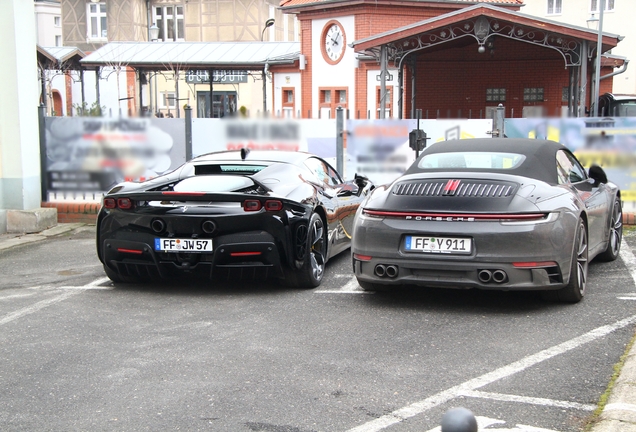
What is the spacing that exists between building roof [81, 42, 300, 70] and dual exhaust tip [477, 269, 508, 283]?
32071 millimetres

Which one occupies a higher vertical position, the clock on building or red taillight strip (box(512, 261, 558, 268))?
the clock on building

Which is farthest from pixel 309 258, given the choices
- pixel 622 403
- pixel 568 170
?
pixel 622 403

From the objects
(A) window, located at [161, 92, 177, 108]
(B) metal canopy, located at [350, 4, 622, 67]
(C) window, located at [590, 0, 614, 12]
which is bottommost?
(A) window, located at [161, 92, 177, 108]

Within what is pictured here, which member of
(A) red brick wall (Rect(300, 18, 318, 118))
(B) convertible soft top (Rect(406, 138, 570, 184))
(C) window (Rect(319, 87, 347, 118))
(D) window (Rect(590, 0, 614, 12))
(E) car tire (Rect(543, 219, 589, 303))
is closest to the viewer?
(E) car tire (Rect(543, 219, 589, 303))

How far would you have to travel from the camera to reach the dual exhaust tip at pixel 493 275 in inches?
241

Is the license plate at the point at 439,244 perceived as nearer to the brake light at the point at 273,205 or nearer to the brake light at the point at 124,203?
the brake light at the point at 273,205

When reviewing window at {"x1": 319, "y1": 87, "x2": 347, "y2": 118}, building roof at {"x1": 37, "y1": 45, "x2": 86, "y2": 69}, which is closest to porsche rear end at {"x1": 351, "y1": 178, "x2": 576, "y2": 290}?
window at {"x1": 319, "y1": 87, "x2": 347, "y2": 118}

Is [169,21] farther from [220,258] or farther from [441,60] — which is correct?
[220,258]

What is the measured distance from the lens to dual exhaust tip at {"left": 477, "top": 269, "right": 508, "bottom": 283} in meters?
6.11

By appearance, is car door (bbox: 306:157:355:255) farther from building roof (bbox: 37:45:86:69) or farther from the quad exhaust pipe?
building roof (bbox: 37:45:86:69)

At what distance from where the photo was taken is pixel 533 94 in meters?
29.6

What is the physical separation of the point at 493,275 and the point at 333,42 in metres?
31.7

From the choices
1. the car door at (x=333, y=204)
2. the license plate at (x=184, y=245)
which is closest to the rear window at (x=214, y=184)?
the license plate at (x=184, y=245)

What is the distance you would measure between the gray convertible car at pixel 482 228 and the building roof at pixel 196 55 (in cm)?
3132
